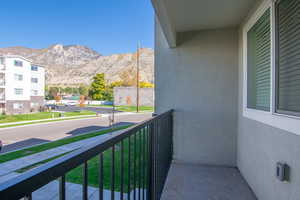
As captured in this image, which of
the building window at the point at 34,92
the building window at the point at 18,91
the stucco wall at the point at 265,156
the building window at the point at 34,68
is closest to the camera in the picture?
the stucco wall at the point at 265,156

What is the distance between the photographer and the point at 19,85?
18922 millimetres

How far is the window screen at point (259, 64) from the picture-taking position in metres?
1.83

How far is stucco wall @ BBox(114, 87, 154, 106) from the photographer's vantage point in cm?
2480

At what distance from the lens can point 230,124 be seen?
9.29 ft

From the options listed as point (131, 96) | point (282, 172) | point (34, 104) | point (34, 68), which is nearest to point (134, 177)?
point (282, 172)

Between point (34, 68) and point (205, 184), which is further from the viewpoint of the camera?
point (34, 68)

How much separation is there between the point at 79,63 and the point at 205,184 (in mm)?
65186

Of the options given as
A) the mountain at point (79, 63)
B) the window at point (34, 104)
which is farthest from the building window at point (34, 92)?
the mountain at point (79, 63)

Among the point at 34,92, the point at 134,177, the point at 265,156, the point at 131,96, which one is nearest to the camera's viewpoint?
the point at 134,177

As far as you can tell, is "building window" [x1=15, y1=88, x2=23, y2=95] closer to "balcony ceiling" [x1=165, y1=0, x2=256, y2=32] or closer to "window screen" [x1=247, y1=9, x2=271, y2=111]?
"balcony ceiling" [x1=165, y1=0, x2=256, y2=32]

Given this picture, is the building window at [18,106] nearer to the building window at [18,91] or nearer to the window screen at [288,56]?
the building window at [18,91]

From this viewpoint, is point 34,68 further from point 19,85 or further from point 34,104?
point 34,104

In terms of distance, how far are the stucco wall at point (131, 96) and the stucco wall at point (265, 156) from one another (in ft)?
72.6

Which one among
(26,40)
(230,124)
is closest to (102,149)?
(230,124)
